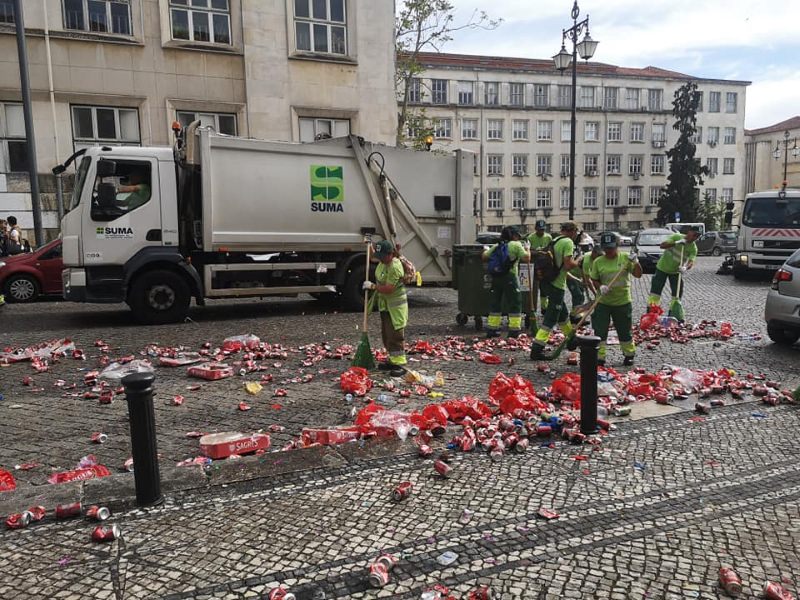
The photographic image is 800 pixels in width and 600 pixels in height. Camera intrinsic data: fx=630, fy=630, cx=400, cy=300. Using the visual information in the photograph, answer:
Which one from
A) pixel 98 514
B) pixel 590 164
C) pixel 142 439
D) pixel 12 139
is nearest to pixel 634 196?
pixel 590 164

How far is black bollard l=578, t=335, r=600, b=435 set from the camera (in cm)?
514

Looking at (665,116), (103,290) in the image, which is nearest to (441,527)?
(103,290)

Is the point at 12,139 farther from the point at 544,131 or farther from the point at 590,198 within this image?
the point at 590,198

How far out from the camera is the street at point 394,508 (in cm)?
316

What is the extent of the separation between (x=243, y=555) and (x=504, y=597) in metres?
1.40

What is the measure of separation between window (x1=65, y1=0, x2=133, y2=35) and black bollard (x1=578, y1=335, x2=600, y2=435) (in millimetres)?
17247

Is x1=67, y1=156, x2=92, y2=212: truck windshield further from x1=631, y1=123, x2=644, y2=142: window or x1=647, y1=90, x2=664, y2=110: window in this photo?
x1=647, y1=90, x2=664, y2=110: window

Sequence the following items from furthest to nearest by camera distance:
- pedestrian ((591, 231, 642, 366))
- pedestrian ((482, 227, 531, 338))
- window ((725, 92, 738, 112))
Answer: window ((725, 92, 738, 112)), pedestrian ((482, 227, 531, 338)), pedestrian ((591, 231, 642, 366))

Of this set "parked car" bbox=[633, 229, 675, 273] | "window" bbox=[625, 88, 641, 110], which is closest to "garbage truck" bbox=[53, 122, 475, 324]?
"parked car" bbox=[633, 229, 675, 273]

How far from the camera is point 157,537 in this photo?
3.59 meters

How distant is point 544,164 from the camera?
64.1m

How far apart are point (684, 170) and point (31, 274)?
60895mm

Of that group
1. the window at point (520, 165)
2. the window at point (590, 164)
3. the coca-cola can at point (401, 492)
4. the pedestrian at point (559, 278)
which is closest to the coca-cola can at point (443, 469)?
the coca-cola can at point (401, 492)

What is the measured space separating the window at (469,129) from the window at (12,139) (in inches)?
1927
